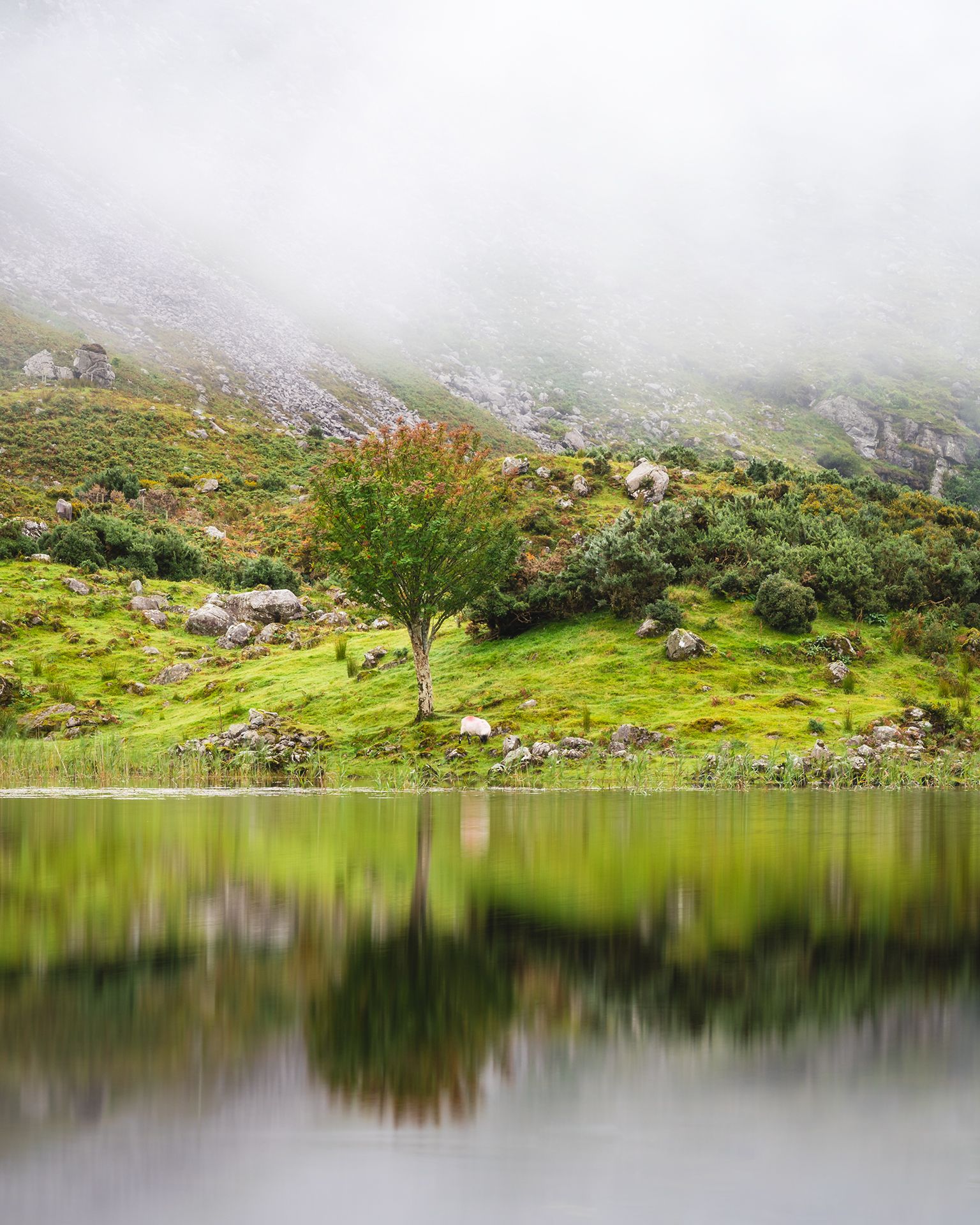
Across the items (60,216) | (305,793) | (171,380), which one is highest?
(60,216)

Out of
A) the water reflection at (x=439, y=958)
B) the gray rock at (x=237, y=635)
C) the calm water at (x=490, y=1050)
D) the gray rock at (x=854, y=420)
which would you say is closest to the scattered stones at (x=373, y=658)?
the gray rock at (x=237, y=635)

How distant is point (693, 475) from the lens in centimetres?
6291

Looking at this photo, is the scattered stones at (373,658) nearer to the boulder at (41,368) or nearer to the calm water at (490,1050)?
the calm water at (490,1050)

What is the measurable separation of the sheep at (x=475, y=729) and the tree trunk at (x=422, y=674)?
2.74m

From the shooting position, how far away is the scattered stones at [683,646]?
130 ft

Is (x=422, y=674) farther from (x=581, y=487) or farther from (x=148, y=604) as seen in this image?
(x=581, y=487)

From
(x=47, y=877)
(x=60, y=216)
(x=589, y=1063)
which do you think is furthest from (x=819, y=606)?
(x=60, y=216)

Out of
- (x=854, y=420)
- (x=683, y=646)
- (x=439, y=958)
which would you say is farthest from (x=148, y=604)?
(x=854, y=420)

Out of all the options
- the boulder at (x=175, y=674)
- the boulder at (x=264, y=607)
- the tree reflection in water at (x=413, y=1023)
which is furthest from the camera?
the boulder at (x=264, y=607)

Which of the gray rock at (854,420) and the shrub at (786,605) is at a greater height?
the gray rock at (854,420)

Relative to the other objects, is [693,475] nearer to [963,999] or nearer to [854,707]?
[854,707]

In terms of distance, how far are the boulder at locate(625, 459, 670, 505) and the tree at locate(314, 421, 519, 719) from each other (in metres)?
21.3

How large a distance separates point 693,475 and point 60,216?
15382cm

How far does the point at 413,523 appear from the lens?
37688mm
